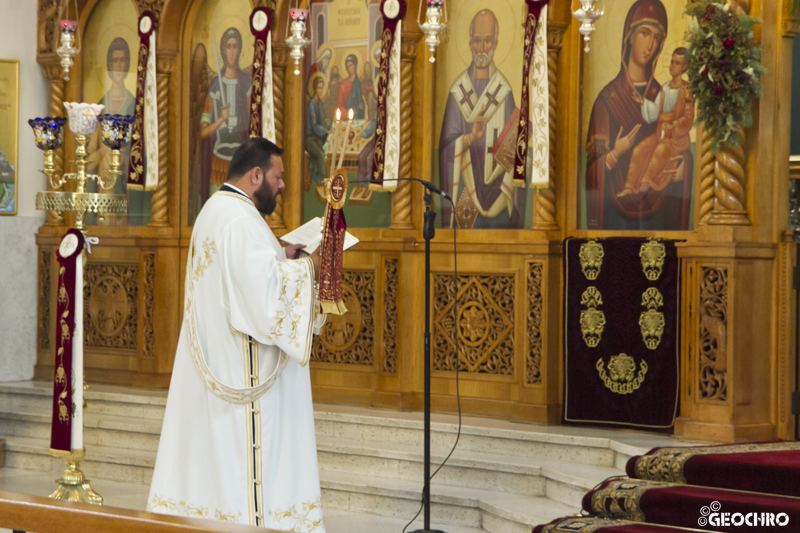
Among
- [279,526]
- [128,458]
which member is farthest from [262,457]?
[128,458]

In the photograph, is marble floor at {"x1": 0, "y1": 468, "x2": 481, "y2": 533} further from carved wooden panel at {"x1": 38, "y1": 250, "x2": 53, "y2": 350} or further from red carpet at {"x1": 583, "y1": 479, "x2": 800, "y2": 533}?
carved wooden panel at {"x1": 38, "y1": 250, "x2": 53, "y2": 350}

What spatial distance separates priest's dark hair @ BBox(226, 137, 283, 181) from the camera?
454 cm

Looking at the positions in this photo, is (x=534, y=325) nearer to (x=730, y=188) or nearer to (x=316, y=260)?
(x=730, y=188)

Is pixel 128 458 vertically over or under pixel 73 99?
under

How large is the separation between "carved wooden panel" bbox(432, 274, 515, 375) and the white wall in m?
4.22

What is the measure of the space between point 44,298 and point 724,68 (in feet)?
21.5

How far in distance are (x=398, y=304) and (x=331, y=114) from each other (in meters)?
1.80

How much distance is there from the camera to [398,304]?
7652mm

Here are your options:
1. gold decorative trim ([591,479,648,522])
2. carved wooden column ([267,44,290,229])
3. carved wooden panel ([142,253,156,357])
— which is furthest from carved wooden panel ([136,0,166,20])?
gold decorative trim ([591,479,648,522])

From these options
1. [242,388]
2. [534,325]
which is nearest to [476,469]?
[534,325]

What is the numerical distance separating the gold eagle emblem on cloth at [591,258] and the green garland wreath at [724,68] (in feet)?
3.79

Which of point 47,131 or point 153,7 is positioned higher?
point 153,7

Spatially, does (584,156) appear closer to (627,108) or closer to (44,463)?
(627,108)

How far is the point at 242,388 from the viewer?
4422 millimetres
